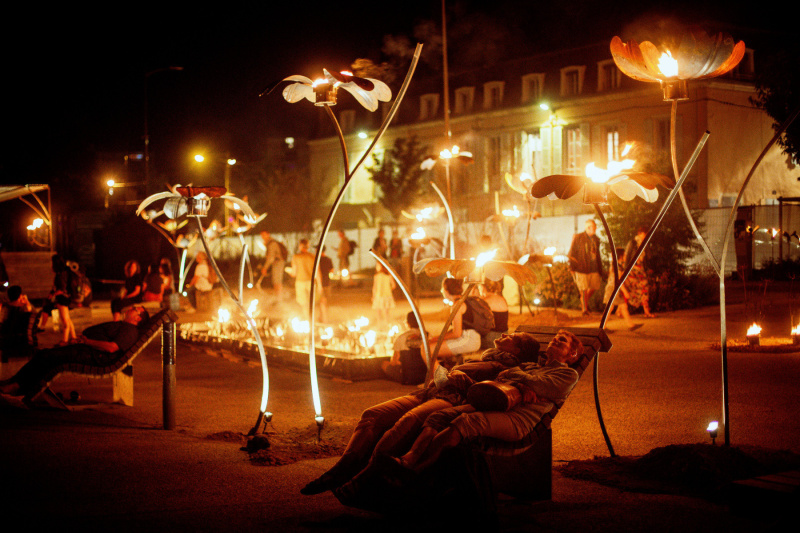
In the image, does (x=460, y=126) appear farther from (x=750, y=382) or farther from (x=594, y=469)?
(x=594, y=469)

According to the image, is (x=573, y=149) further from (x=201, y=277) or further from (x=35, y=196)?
(x=35, y=196)

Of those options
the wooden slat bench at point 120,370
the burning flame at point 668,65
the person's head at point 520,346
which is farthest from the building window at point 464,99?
the person's head at point 520,346

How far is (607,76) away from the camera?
37.2m

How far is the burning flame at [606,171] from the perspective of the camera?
20.4 ft

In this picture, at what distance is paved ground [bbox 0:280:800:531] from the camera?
4.74m

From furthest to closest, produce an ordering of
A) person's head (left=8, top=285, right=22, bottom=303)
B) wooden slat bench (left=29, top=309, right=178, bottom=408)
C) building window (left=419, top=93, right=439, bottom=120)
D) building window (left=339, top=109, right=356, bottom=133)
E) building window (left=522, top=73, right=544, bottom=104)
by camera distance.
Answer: building window (left=339, top=109, right=356, bottom=133)
building window (left=419, top=93, right=439, bottom=120)
building window (left=522, top=73, right=544, bottom=104)
person's head (left=8, top=285, right=22, bottom=303)
wooden slat bench (left=29, top=309, right=178, bottom=408)

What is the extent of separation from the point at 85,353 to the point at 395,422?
4.53 metres

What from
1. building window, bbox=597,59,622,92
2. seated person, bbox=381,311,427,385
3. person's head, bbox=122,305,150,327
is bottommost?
seated person, bbox=381,311,427,385

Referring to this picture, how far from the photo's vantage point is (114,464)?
5992 millimetres

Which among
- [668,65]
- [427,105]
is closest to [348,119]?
[427,105]

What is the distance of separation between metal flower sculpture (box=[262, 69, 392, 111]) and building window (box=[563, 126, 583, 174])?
32.7 m

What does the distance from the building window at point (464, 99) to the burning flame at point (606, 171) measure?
38.2m

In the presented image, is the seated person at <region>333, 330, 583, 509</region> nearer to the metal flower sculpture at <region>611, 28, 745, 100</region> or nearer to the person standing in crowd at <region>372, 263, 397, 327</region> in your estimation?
the metal flower sculpture at <region>611, 28, 745, 100</region>

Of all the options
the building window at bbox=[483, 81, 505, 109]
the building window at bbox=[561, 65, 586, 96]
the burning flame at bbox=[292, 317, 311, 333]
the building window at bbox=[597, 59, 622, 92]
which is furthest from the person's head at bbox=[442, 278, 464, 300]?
the building window at bbox=[483, 81, 505, 109]
